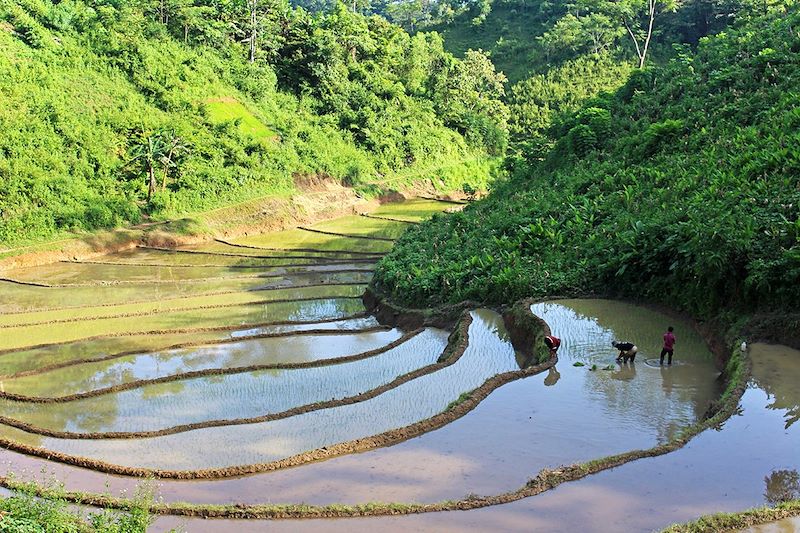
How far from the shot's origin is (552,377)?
13.1m

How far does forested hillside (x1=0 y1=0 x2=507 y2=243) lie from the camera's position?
33.2 meters

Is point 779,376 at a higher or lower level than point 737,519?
higher

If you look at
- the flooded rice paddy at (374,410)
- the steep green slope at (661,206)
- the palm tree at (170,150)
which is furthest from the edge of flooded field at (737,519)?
the palm tree at (170,150)

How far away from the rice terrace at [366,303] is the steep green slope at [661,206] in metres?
0.09

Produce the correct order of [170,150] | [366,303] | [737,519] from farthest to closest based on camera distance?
[170,150], [366,303], [737,519]

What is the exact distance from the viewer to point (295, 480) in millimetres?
9969

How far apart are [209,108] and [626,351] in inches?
1299

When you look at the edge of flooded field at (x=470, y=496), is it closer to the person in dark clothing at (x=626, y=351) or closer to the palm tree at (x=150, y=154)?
the person in dark clothing at (x=626, y=351)

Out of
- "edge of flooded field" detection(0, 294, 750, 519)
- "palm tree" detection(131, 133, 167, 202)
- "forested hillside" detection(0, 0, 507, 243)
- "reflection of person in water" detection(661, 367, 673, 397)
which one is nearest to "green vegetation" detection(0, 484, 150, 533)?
"edge of flooded field" detection(0, 294, 750, 519)

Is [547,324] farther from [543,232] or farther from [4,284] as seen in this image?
[4,284]

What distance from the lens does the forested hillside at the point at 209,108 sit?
109 feet

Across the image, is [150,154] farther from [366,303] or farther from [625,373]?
[625,373]

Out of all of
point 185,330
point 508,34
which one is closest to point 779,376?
point 185,330

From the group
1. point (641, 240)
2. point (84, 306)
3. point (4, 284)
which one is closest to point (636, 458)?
point (641, 240)
